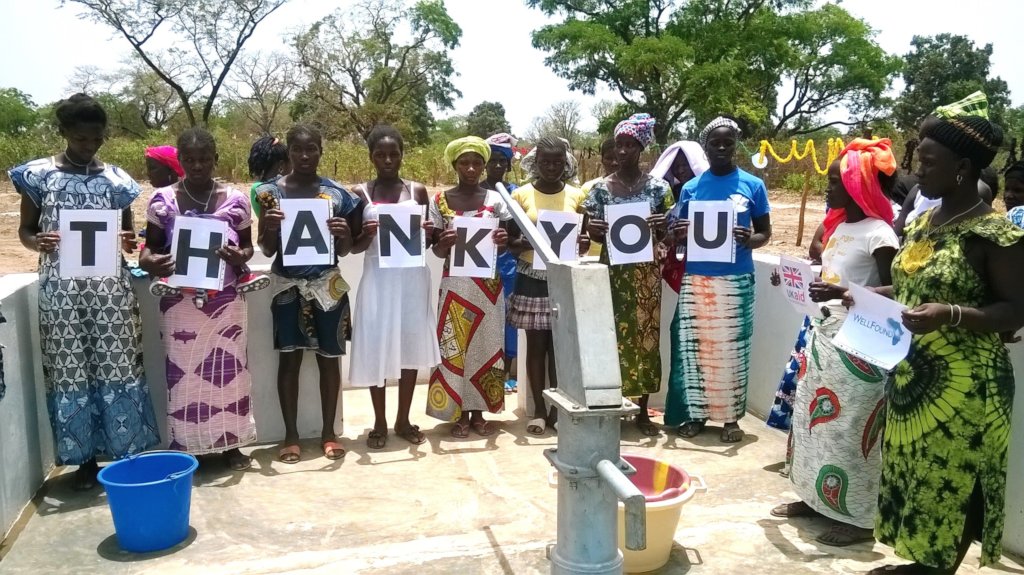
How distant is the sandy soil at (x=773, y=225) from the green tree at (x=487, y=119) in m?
24.9

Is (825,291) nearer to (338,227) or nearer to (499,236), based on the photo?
(499,236)

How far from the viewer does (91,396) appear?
3957 mm

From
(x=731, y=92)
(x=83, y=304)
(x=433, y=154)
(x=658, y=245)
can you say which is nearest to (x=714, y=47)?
(x=731, y=92)

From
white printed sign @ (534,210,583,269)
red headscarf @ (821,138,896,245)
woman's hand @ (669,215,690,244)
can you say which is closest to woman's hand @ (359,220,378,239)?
white printed sign @ (534,210,583,269)

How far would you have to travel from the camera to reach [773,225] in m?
17.3

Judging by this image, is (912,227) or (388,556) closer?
(912,227)

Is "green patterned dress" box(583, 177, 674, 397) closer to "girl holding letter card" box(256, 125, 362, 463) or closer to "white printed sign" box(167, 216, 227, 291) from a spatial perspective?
"girl holding letter card" box(256, 125, 362, 463)

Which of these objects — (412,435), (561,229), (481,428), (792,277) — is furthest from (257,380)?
(792,277)

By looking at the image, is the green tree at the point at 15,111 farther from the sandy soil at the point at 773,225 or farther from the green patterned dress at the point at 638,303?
the green patterned dress at the point at 638,303

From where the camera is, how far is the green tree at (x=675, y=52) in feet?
93.6

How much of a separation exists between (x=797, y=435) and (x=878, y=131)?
31.7 meters

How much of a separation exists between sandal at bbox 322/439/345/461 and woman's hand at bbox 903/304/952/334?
3140 millimetres

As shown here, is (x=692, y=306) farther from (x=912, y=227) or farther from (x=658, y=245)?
(x=912, y=227)

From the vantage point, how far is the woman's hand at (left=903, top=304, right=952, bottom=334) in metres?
2.58
